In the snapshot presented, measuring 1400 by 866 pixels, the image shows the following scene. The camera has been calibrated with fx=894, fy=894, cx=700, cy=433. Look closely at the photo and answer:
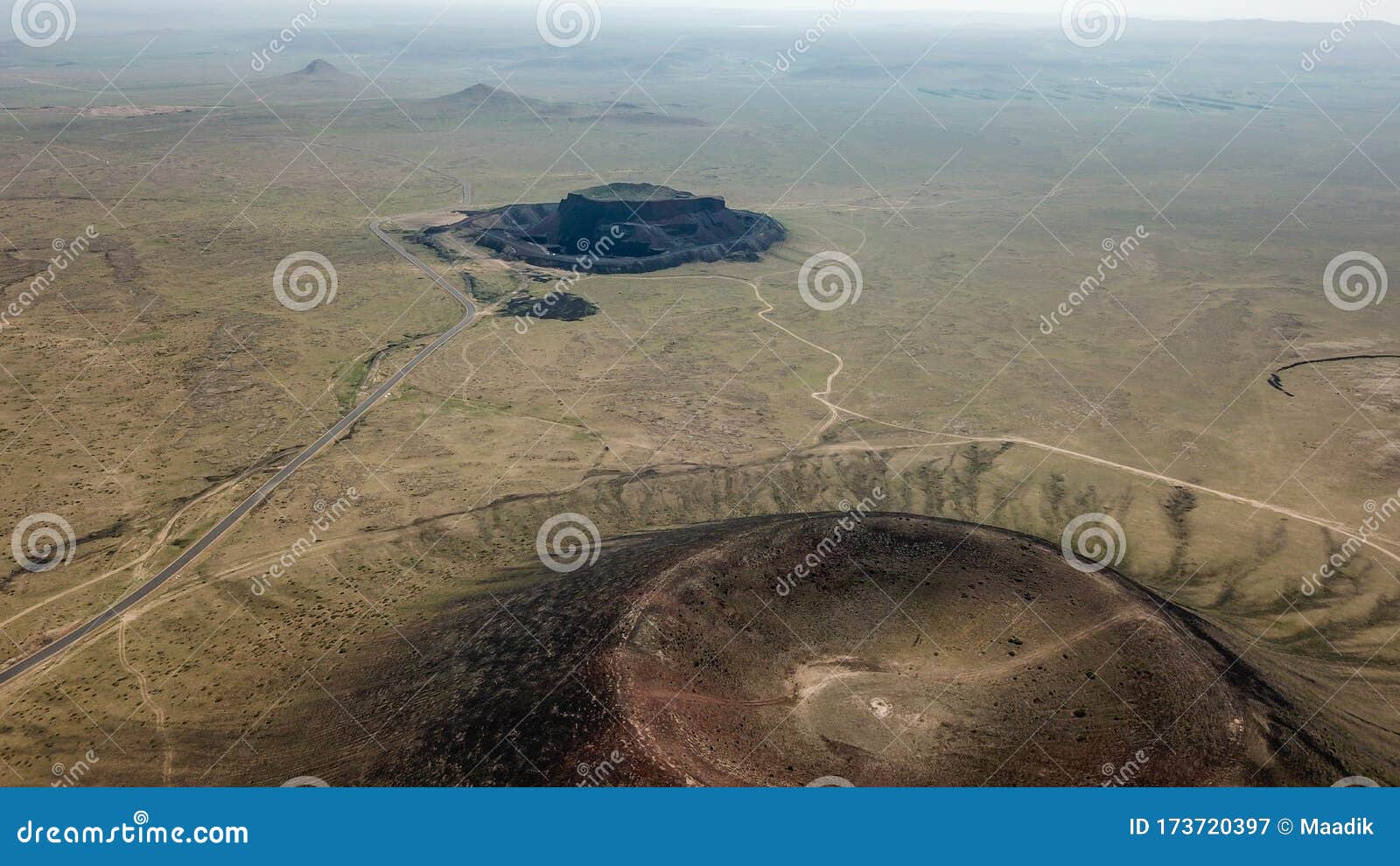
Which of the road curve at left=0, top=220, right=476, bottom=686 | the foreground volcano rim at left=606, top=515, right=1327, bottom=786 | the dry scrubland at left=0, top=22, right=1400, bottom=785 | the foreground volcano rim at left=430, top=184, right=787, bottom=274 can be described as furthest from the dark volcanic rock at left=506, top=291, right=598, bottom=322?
the foreground volcano rim at left=606, top=515, right=1327, bottom=786

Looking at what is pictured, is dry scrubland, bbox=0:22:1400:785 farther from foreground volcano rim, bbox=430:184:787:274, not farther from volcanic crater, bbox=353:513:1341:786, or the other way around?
foreground volcano rim, bbox=430:184:787:274

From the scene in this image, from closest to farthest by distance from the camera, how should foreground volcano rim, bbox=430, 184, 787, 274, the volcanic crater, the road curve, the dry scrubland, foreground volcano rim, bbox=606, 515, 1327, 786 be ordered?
the volcanic crater, foreground volcano rim, bbox=606, 515, 1327, 786, the dry scrubland, the road curve, foreground volcano rim, bbox=430, 184, 787, 274

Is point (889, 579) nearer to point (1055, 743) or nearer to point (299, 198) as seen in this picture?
point (1055, 743)

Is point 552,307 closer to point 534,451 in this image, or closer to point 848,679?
point 534,451

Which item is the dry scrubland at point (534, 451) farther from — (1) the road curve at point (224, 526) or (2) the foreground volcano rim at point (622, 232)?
(2) the foreground volcano rim at point (622, 232)

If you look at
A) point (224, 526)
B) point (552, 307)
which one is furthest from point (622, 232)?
point (224, 526)

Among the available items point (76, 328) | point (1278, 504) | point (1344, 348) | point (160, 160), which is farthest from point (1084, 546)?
point (160, 160)
